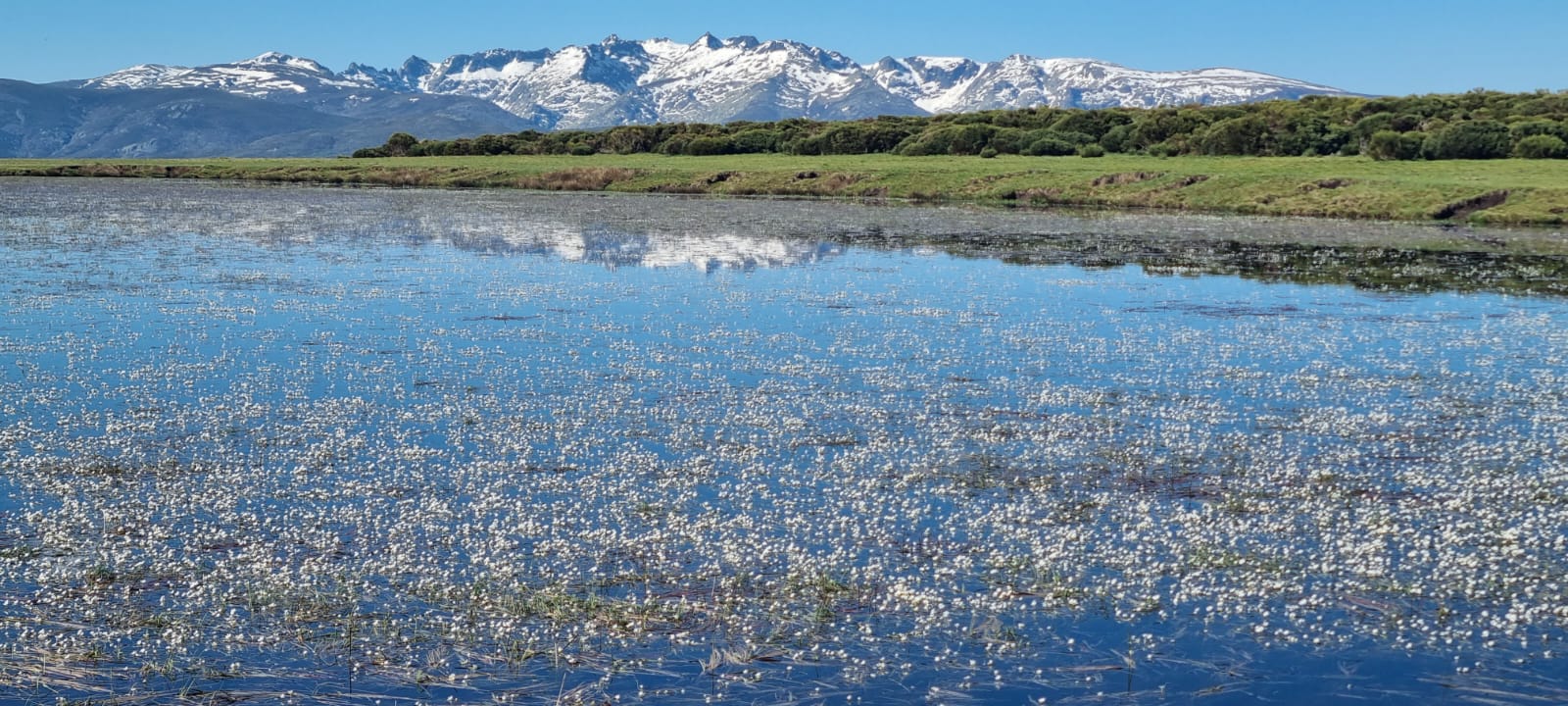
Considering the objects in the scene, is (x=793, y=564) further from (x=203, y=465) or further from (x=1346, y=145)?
(x=1346, y=145)

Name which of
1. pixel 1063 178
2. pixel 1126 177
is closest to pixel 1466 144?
pixel 1126 177

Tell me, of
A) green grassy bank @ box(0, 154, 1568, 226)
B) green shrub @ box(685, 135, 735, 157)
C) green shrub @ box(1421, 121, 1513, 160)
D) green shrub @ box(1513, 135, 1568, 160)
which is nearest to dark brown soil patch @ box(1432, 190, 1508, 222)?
green grassy bank @ box(0, 154, 1568, 226)

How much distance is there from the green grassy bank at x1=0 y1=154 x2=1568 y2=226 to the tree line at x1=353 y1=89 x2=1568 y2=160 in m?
3.14

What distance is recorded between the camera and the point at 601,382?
24188mm

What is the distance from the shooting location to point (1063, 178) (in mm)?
90438

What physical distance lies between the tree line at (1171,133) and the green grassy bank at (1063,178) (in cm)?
314

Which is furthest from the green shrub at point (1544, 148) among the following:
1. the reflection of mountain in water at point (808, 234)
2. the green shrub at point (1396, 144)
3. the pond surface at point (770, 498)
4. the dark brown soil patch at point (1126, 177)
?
the pond surface at point (770, 498)

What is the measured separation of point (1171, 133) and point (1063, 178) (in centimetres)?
2392

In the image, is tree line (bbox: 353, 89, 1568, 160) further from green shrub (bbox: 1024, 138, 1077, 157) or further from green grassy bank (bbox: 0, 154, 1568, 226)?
green grassy bank (bbox: 0, 154, 1568, 226)

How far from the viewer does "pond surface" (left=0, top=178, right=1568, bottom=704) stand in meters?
11.9

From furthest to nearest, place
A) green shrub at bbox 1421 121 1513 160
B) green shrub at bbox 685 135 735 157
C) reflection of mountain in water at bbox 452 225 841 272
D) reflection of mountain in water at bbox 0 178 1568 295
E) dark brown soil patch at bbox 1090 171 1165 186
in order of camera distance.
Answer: green shrub at bbox 685 135 735 157
green shrub at bbox 1421 121 1513 160
dark brown soil patch at bbox 1090 171 1165 186
reflection of mountain in water at bbox 0 178 1568 295
reflection of mountain in water at bbox 452 225 841 272

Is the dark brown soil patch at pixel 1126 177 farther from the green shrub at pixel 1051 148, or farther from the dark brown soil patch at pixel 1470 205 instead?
the green shrub at pixel 1051 148

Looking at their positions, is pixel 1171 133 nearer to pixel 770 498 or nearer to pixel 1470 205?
pixel 1470 205

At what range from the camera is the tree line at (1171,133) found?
297 ft
